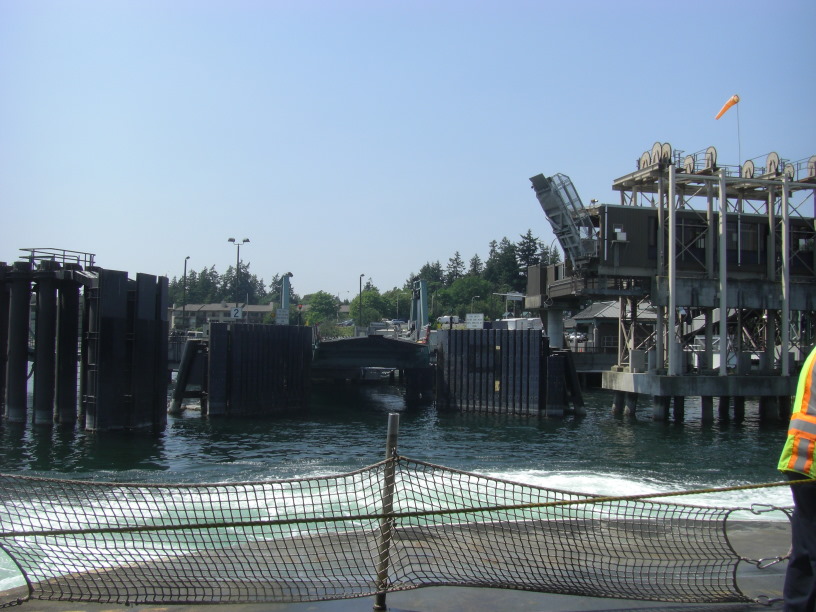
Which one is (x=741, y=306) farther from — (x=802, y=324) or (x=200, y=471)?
(x=200, y=471)

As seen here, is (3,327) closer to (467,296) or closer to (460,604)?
(460,604)

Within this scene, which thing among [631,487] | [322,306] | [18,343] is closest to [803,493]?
[631,487]

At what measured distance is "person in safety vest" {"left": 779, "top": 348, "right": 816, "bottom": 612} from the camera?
509 centimetres

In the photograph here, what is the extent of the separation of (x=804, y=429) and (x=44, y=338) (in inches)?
1077

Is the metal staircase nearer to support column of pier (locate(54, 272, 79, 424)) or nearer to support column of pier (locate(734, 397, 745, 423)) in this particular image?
support column of pier (locate(734, 397, 745, 423))

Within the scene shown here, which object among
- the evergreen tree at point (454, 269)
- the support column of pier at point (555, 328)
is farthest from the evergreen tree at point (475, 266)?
the support column of pier at point (555, 328)

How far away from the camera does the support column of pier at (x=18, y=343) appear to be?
26.8 m

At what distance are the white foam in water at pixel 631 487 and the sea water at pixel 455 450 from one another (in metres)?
0.04

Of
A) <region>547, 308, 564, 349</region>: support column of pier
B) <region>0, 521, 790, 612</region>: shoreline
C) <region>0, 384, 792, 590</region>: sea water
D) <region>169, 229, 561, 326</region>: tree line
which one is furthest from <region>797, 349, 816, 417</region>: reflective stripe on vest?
<region>169, 229, 561, 326</region>: tree line

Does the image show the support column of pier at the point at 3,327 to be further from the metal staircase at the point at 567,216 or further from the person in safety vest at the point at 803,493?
the person in safety vest at the point at 803,493

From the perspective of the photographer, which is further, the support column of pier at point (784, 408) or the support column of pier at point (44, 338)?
the support column of pier at point (784, 408)

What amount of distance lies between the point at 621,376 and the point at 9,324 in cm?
2628

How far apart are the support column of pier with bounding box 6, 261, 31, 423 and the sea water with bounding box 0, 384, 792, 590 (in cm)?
86

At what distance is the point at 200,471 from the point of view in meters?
20.5
